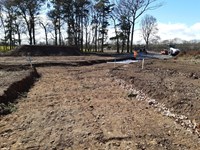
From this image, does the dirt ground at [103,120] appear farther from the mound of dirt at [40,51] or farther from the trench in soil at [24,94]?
the mound of dirt at [40,51]

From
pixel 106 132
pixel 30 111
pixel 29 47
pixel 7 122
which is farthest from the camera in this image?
pixel 29 47

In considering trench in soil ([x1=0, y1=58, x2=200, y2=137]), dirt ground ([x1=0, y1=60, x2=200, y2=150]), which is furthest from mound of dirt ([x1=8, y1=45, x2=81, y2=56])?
dirt ground ([x1=0, y1=60, x2=200, y2=150])

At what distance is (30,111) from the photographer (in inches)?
343


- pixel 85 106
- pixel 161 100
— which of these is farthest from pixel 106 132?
pixel 161 100

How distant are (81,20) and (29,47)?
1732 centimetres

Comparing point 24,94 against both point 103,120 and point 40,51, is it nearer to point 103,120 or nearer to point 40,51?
point 103,120

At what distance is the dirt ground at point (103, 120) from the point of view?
6.09 meters

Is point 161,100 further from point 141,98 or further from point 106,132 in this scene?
point 106,132

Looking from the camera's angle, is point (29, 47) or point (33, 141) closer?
point (33, 141)

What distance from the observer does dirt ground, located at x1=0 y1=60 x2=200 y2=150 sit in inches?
240

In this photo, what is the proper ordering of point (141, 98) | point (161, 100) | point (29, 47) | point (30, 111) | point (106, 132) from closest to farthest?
point (106, 132)
point (30, 111)
point (161, 100)
point (141, 98)
point (29, 47)

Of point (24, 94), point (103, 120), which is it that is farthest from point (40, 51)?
point (103, 120)

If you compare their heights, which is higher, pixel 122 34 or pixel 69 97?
pixel 122 34

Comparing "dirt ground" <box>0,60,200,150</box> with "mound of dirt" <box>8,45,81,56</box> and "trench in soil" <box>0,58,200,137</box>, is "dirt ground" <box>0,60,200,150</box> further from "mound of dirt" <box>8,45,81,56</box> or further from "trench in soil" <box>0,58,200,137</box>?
"mound of dirt" <box>8,45,81,56</box>
